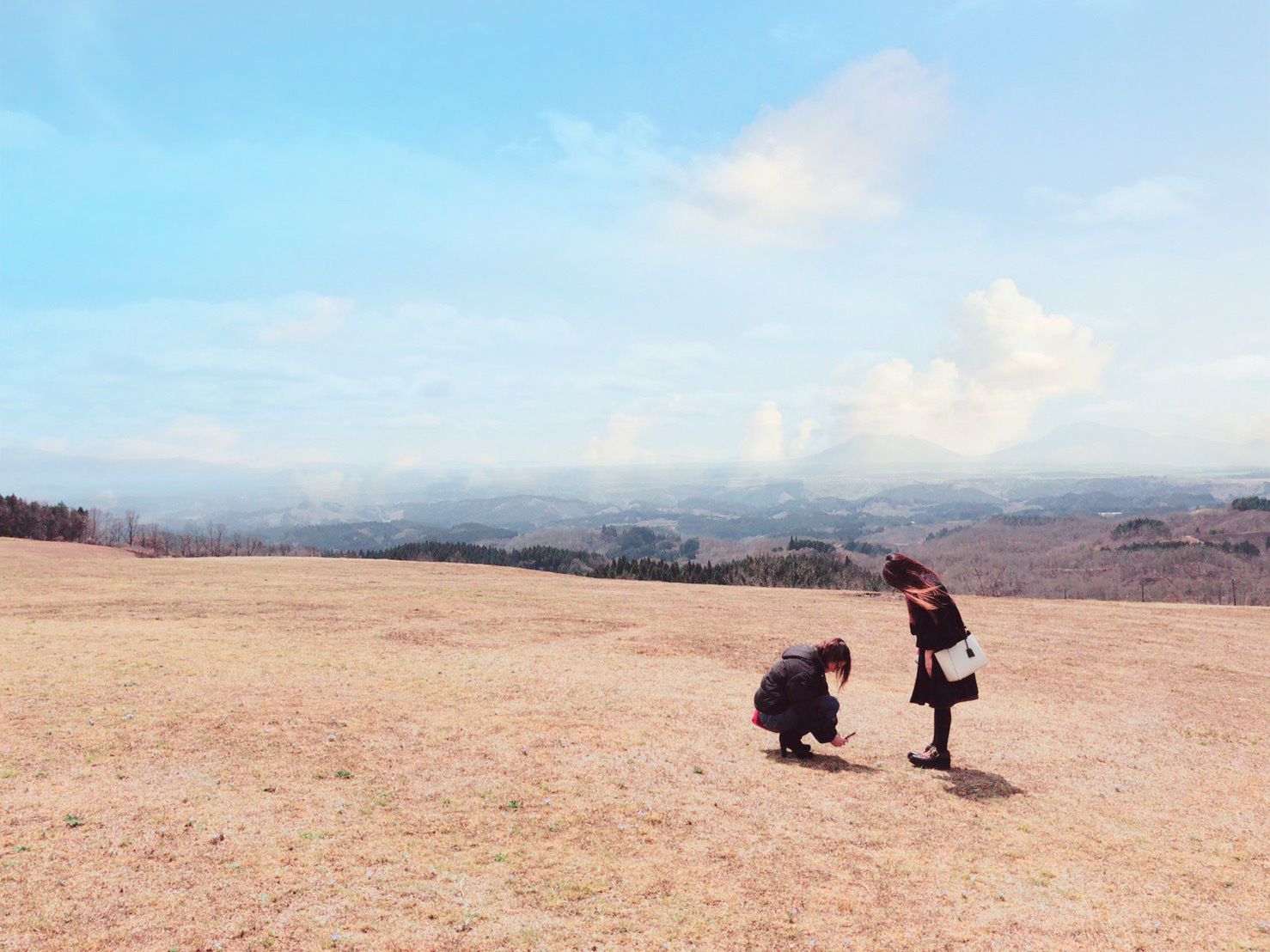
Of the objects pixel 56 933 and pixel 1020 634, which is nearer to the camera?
pixel 56 933

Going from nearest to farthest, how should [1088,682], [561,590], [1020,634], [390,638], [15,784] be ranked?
[15,784] < [1088,682] < [390,638] < [1020,634] < [561,590]

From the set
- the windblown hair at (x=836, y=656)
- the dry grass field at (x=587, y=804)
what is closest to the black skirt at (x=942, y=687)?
the windblown hair at (x=836, y=656)

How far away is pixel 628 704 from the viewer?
1449cm

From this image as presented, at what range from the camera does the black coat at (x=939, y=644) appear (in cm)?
1028

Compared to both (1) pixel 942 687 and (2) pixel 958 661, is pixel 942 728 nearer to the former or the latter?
(1) pixel 942 687

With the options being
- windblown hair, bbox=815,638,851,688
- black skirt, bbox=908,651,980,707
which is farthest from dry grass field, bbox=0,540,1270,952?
windblown hair, bbox=815,638,851,688

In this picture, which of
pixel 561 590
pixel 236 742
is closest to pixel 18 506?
pixel 561 590

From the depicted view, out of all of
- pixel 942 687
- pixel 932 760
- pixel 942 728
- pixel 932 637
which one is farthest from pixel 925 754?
pixel 932 637

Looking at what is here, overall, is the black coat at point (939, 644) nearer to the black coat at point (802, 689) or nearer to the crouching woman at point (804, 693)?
the crouching woman at point (804, 693)

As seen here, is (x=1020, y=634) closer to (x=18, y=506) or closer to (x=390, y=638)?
(x=390, y=638)

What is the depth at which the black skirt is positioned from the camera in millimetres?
10445

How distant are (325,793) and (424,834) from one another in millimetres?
2072

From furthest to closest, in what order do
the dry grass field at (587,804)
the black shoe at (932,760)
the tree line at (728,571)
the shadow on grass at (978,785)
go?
1. the tree line at (728,571)
2. the black shoe at (932,760)
3. the shadow on grass at (978,785)
4. the dry grass field at (587,804)

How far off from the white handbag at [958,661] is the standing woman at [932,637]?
8 centimetres
